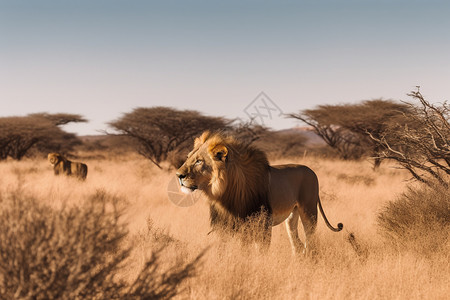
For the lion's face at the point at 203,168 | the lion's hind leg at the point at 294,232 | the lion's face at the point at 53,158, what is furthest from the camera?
the lion's face at the point at 53,158

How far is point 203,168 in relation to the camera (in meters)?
4.17

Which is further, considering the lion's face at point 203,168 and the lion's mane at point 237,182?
the lion's mane at point 237,182

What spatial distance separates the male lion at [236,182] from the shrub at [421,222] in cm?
149

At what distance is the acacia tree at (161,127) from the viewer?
2642cm

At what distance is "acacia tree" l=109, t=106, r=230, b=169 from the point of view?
2642cm

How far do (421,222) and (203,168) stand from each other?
296 centimetres

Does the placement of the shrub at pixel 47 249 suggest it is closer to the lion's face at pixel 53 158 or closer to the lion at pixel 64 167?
the lion at pixel 64 167

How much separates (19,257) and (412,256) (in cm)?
403

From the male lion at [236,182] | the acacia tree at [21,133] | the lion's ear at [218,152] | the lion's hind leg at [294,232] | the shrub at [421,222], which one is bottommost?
the acacia tree at [21,133]

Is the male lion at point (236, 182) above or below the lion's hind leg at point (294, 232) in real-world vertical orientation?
above

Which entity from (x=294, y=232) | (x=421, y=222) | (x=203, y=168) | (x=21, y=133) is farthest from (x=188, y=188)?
(x=21, y=133)

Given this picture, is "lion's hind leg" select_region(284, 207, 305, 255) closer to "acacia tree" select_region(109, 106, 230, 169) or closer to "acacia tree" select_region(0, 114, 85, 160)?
"acacia tree" select_region(109, 106, 230, 169)

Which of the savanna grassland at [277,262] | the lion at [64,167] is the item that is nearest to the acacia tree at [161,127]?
the lion at [64,167]

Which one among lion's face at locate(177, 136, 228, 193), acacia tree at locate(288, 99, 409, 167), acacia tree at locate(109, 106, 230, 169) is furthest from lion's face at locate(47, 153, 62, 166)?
acacia tree at locate(288, 99, 409, 167)
